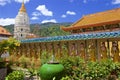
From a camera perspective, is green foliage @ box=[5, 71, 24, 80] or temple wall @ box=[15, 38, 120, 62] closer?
green foliage @ box=[5, 71, 24, 80]

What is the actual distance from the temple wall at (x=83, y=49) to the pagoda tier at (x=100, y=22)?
5633 mm

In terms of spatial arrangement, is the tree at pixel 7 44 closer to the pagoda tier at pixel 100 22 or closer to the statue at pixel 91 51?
the statue at pixel 91 51

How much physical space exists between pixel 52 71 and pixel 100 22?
1138 cm

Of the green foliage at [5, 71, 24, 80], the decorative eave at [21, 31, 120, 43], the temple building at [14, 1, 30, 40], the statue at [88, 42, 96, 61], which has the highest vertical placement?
the temple building at [14, 1, 30, 40]

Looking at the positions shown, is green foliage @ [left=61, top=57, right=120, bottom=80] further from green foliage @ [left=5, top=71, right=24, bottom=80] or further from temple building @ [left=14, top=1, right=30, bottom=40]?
temple building @ [left=14, top=1, right=30, bottom=40]

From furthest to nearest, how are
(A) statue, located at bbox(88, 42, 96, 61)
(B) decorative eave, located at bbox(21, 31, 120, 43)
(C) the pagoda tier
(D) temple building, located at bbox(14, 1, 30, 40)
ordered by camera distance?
(D) temple building, located at bbox(14, 1, 30, 40), (C) the pagoda tier, (A) statue, located at bbox(88, 42, 96, 61), (B) decorative eave, located at bbox(21, 31, 120, 43)

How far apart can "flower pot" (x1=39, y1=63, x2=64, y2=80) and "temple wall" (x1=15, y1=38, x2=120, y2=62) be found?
2.70 metres

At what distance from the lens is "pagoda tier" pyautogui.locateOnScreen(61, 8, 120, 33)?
18753 millimetres

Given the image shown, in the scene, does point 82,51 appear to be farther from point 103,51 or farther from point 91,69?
point 91,69

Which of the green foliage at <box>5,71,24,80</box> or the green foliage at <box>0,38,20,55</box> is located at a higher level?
the green foliage at <box>0,38,20,55</box>

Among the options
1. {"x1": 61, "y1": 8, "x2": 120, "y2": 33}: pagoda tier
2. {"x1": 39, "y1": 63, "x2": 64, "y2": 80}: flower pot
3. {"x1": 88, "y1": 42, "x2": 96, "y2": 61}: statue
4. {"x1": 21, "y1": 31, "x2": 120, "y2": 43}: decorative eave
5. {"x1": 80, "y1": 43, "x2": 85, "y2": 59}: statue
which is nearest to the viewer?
{"x1": 39, "y1": 63, "x2": 64, "y2": 80}: flower pot

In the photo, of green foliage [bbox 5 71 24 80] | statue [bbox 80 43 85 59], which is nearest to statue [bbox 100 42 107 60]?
statue [bbox 80 43 85 59]

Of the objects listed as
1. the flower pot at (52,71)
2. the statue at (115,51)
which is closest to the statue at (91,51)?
the statue at (115,51)

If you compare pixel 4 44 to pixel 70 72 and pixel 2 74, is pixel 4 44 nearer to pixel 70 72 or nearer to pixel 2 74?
pixel 2 74
